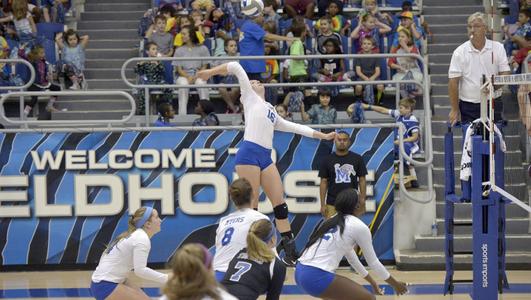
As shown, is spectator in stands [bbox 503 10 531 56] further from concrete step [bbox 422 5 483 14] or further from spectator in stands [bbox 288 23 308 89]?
spectator in stands [bbox 288 23 308 89]

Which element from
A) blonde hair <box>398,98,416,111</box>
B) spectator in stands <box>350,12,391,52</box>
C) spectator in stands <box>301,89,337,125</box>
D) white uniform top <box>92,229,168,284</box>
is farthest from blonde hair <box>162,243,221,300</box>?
spectator in stands <box>350,12,391,52</box>

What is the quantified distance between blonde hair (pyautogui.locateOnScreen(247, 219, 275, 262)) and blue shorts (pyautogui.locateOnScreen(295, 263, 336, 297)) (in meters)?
1.00

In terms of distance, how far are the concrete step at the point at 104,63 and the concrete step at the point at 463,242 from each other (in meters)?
6.62

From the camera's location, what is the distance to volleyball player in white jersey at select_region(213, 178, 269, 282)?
31.2 ft

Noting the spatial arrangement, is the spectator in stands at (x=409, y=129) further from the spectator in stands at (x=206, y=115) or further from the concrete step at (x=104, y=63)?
the concrete step at (x=104, y=63)

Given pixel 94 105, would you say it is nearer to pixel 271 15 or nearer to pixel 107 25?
pixel 107 25

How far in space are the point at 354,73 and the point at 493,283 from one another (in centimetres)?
632

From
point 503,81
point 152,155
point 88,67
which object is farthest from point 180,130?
point 503,81

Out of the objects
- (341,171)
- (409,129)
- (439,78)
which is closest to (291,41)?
(409,129)

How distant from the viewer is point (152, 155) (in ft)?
51.4

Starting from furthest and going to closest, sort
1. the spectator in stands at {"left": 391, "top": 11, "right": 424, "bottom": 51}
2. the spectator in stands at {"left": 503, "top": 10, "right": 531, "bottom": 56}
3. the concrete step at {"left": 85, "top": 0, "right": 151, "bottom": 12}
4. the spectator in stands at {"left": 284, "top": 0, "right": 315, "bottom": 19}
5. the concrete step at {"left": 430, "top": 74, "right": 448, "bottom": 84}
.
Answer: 1. the concrete step at {"left": 85, "top": 0, "right": 151, "bottom": 12}
2. the spectator in stands at {"left": 284, "top": 0, "right": 315, "bottom": 19}
3. the concrete step at {"left": 430, "top": 74, "right": 448, "bottom": 84}
4. the spectator in stands at {"left": 391, "top": 11, "right": 424, "bottom": 51}
5. the spectator in stands at {"left": 503, "top": 10, "right": 531, "bottom": 56}

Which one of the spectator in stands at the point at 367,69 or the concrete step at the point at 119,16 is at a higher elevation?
the concrete step at the point at 119,16

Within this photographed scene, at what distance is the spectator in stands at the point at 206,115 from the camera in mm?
15922

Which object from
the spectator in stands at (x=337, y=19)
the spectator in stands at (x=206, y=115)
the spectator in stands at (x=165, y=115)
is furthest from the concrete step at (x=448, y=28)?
the spectator in stands at (x=165, y=115)
